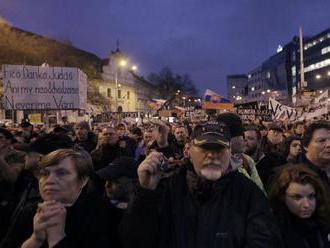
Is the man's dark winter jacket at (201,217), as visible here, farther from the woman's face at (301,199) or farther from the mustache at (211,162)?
the woman's face at (301,199)

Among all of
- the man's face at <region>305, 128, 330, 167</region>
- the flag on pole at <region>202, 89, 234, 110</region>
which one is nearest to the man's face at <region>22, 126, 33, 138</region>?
the man's face at <region>305, 128, 330, 167</region>

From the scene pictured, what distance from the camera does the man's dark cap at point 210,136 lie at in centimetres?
301

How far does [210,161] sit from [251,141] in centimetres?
386

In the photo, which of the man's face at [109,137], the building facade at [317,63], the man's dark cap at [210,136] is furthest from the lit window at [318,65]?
the man's dark cap at [210,136]

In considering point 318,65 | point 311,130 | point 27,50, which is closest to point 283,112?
point 311,130

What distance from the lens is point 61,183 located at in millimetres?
3084

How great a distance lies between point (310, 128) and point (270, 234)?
2359 mm

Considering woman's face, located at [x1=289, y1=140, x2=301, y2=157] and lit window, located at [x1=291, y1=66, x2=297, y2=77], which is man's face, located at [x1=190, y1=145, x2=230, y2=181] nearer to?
woman's face, located at [x1=289, y1=140, x2=301, y2=157]

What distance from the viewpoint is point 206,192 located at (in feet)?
9.46

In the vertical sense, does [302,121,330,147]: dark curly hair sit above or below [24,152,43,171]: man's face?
above

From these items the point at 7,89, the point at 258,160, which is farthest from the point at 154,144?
the point at 7,89

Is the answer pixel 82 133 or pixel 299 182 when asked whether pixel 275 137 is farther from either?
pixel 299 182

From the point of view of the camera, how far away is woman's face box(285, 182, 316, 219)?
11.0 feet

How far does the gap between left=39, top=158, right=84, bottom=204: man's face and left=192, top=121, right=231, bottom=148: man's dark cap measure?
786 mm
